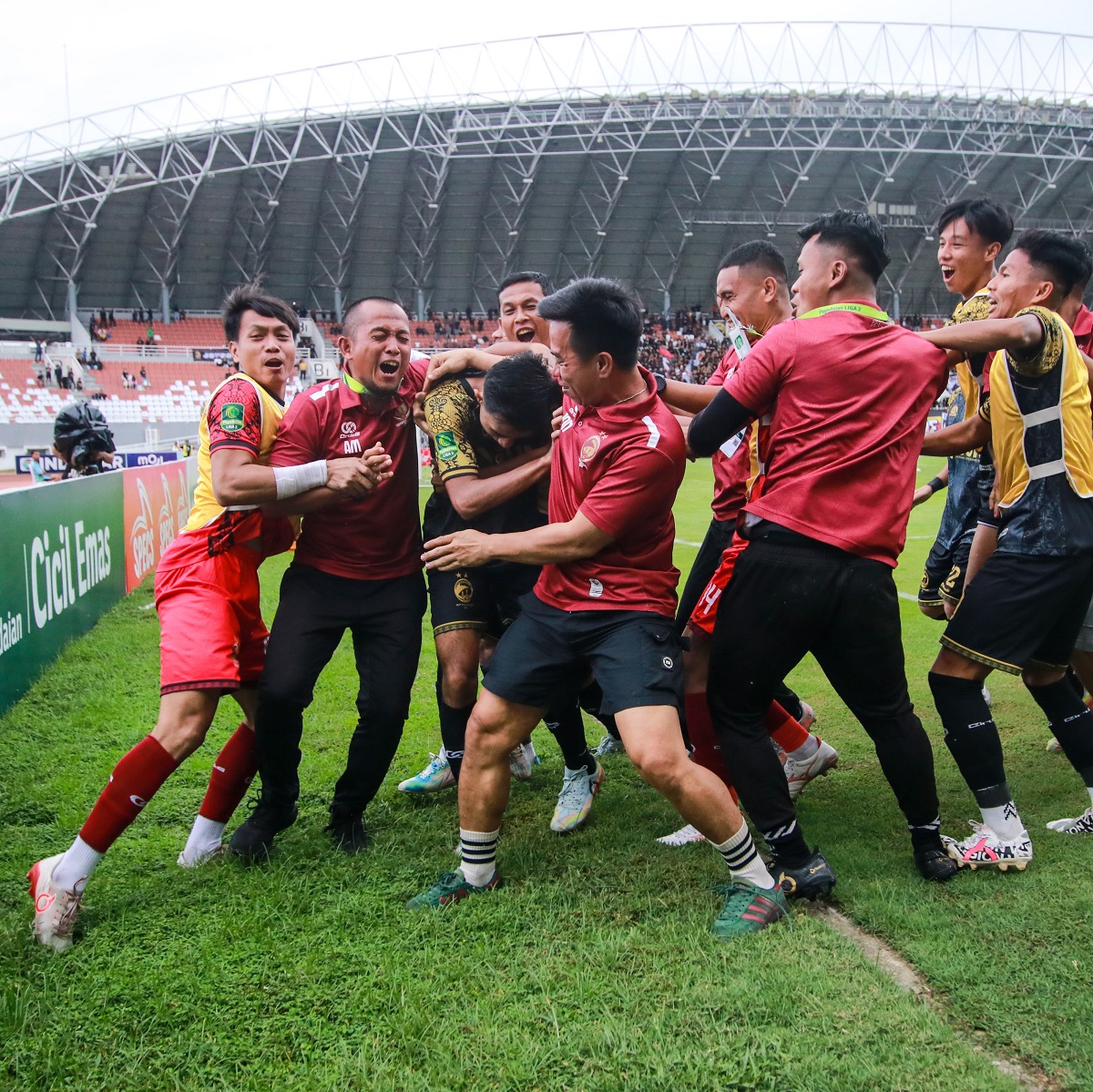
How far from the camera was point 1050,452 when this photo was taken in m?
3.84

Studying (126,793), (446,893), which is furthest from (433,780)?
(126,793)

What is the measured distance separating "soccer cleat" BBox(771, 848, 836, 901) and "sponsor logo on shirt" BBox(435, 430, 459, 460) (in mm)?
2094

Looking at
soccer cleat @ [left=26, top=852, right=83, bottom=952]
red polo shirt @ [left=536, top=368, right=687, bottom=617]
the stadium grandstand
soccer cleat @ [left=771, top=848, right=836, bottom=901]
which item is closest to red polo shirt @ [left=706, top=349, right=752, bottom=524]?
red polo shirt @ [left=536, top=368, right=687, bottom=617]

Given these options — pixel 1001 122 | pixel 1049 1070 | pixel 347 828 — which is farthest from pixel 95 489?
pixel 1001 122

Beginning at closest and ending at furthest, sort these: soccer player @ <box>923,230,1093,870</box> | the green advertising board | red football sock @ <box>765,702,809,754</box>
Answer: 1. soccer player @ <box>923,230,1093,870</box>
2. red football sock @ <box>765,702,809,754</box>
3. the green advertising board

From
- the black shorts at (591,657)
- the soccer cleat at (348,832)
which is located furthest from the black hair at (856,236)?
the soccer cleat at (348,832)

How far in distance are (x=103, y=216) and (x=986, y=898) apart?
51.6 metres

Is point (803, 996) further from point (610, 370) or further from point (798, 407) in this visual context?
point (610, 370)

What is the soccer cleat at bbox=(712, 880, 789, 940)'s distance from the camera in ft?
10.7

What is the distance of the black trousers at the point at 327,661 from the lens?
398 centimetres

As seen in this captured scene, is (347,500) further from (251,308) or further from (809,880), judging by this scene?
(809,880)

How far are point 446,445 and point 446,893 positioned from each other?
70.3 inches

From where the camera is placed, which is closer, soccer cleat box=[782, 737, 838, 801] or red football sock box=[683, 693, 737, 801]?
red football sock box=[683, 693, 737, 801]

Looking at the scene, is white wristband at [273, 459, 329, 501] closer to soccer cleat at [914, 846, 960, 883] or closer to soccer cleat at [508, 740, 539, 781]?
soccer cleat at [508, 740, 539, 781]
